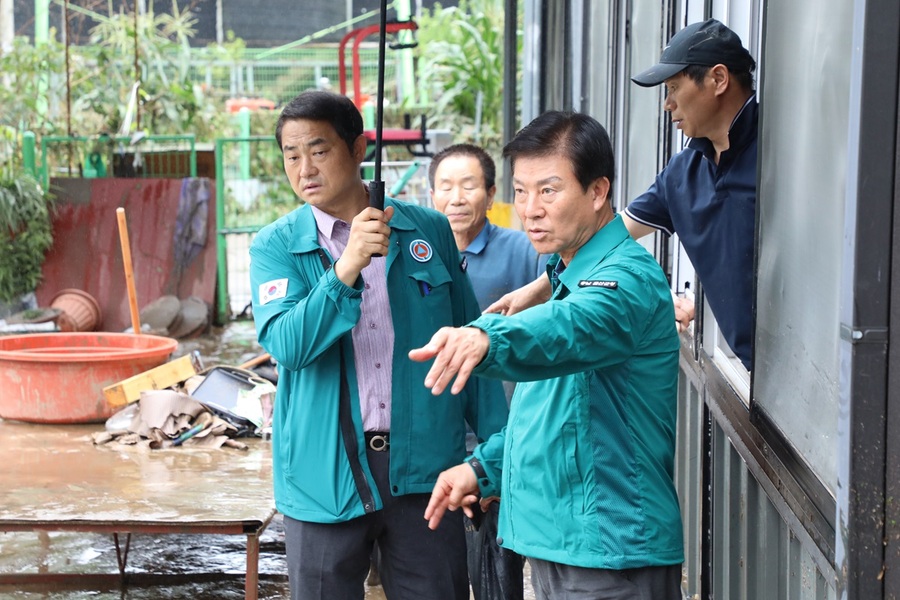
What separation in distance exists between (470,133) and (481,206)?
1190 centimetres

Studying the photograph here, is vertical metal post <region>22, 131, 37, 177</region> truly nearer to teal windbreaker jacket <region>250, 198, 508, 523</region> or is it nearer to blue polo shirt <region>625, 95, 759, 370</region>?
teal windbreaker jacket <region>250, 198, 508, 523</region>

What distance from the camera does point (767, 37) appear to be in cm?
273

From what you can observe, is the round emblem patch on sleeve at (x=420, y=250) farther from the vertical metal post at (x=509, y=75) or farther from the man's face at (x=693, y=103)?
the vertical metal post at (x=509, y=75)

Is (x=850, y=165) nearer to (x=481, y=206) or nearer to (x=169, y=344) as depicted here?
(x=481, y=206)

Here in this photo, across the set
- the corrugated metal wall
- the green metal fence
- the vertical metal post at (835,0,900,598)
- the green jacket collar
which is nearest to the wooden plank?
the corrugated metal wall

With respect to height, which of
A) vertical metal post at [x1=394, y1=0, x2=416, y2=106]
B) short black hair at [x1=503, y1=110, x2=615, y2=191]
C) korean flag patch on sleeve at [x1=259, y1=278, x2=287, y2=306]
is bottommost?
korean flag patch on sleeve at [x1=259, y1=278, x2=287, y2=306]

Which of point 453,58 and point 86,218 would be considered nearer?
point 86,218

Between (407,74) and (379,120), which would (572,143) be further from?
(407,74)

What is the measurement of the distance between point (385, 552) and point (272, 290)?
0.80 meters

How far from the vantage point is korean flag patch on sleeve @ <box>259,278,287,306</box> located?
2852mm

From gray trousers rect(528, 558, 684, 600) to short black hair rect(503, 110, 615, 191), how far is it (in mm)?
815

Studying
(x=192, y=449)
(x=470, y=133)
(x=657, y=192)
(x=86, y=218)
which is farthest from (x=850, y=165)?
(x=470, y=133)

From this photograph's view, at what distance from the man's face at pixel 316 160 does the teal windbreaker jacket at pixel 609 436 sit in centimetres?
86

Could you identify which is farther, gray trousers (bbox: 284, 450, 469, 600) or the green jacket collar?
gray trousers (bbox: 284, 450, 469, 600)
